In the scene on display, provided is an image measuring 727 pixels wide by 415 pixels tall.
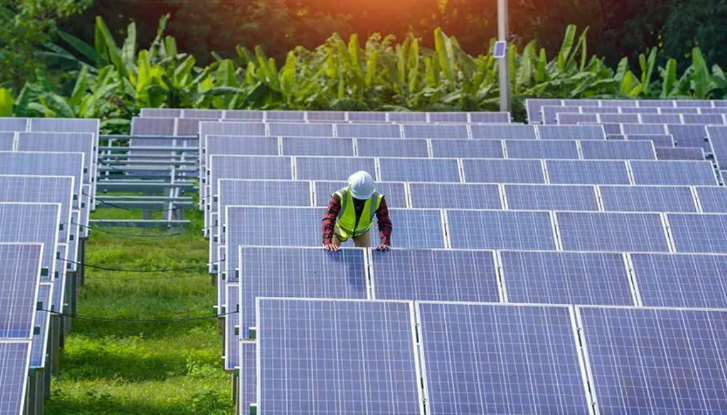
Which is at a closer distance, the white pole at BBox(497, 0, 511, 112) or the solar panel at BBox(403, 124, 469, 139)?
the solar panel at BBox(403, 124, 469, 139)

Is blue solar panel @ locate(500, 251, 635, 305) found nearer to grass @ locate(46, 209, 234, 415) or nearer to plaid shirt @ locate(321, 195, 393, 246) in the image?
plaid shirt @ locate(321, 195, 393, 246)

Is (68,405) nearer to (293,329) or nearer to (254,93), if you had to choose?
(293,329)

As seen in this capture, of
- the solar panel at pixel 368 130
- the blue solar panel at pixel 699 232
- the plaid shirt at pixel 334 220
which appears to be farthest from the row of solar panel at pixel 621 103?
the plaid shirt at pixel 334 220

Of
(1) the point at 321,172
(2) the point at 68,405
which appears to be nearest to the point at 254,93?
(1) the point at 321,172

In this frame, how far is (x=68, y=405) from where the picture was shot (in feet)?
47.4

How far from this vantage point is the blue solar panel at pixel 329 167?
19.2 m

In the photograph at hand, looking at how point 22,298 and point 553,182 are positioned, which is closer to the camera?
point 22,298

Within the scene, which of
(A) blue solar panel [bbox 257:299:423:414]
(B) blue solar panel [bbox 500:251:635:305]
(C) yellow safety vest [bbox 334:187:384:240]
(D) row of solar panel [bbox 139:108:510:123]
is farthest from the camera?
(D) row of solar panel [bbox 139:108:510:123]

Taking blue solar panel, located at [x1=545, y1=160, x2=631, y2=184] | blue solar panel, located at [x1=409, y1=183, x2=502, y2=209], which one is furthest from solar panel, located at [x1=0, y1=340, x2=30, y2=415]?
blue solar panel, located at [x1=545, y1=160, x2=631, y2=184]

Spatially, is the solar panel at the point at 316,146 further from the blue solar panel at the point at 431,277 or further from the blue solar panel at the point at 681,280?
the blue solar panel at the point at 681,280

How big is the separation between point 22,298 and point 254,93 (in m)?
23.6

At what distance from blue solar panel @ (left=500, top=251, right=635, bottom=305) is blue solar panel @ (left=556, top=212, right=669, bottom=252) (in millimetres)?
2126

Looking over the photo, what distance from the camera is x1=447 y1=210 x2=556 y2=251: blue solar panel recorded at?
1474 cm

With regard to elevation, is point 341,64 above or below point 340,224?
above
